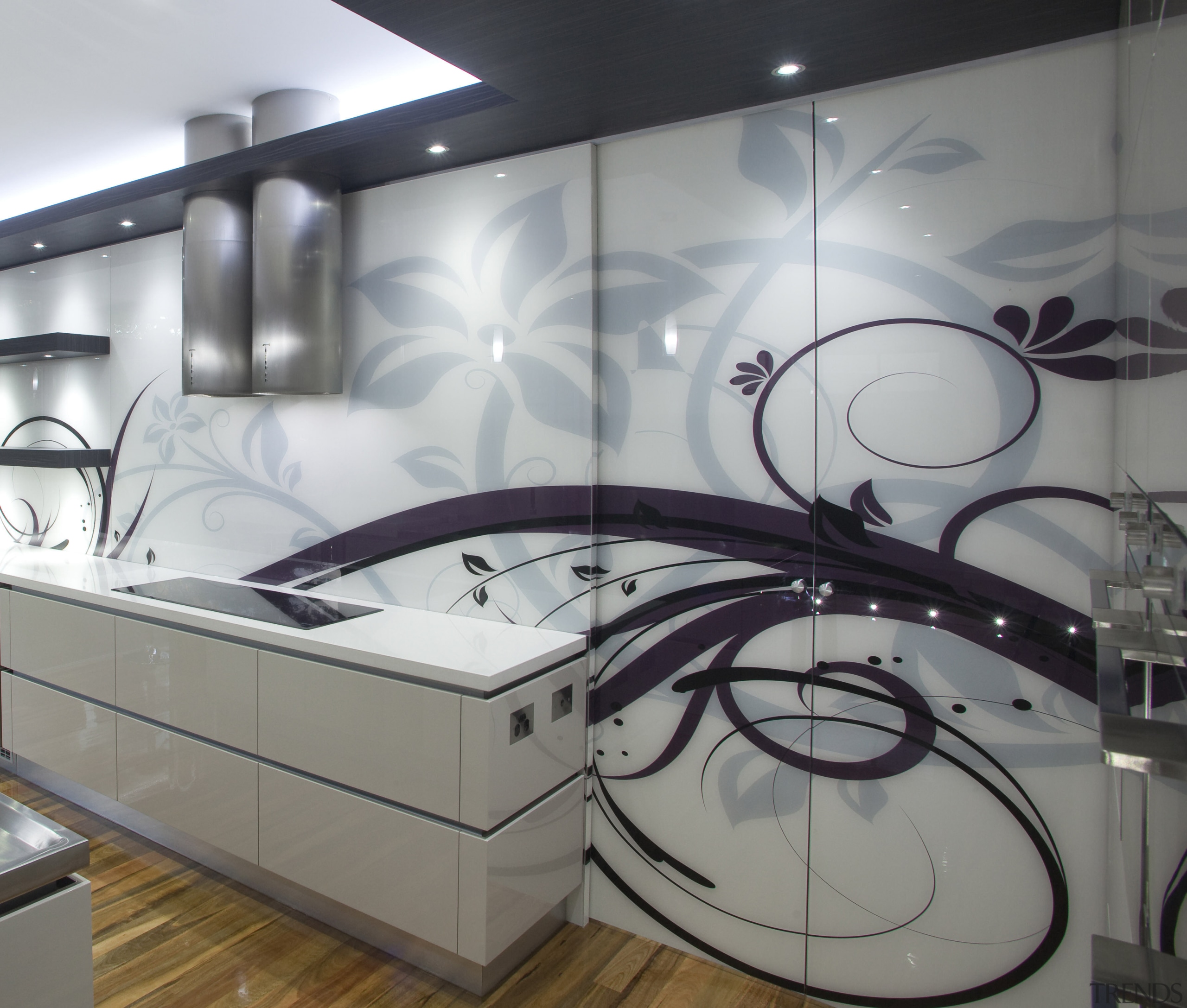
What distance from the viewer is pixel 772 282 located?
2.10 metres

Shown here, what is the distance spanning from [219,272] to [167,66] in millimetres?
690

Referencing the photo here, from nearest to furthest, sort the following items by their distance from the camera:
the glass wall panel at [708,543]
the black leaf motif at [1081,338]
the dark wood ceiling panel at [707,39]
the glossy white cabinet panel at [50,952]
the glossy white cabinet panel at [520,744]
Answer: the glossy white cabinet panel at [50,952] → the dark wood ceiling panel at [707,39] → the black leaf motif at [1081,338] → the glossy white cabinet panel at [520,744] → the glass wall panel at [708,543]

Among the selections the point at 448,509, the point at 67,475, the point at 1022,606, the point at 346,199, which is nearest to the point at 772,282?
the point at 1022,606

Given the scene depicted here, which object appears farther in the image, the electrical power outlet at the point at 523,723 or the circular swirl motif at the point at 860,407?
the electrical power outlet at the point at 523,723

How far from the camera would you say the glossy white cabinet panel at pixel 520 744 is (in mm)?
1984

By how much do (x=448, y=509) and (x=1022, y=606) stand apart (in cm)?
177

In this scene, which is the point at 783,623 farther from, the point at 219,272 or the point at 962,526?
the point at 219,272

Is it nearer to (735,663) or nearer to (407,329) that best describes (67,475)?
(407,329)

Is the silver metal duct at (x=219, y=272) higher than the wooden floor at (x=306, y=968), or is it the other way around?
the silver metal duct at (x=219, y=272)

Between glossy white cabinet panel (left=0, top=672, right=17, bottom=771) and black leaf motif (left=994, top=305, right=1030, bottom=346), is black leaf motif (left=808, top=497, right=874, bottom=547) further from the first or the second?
glossy white cabinet panel (left=0, top=672, right=17, bottom=771)

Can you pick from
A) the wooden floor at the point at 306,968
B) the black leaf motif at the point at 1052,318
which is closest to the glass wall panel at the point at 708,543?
the wooden floor at the point at 306,968

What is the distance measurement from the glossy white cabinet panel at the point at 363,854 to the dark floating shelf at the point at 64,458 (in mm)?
2209

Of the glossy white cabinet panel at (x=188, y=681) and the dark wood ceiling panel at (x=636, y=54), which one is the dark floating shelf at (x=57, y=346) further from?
the dark wood ceiling panel at (x=636, y=54)

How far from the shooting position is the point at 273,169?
263 cm
